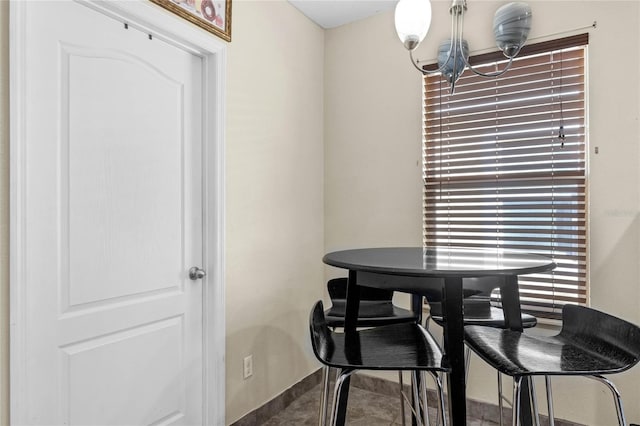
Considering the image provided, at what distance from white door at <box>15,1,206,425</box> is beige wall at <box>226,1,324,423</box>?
22 centimetres

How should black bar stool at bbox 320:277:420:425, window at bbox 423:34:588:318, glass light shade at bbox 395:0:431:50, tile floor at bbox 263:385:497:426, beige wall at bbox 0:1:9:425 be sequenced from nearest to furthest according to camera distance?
1. beige wall at bbox 0:1:9:425
2. glass light shade at bbox 395:0:431:50
3. black bar stool at bbox 320:277:420:425
4. window at bbox 423:34:588:318
5. tile floor at bbox 263:385:497:426

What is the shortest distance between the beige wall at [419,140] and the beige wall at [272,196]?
0.54 ft

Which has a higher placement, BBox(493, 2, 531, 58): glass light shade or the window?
BBox(493, 2, 531, 58): glass light shade

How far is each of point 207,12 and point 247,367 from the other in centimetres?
184

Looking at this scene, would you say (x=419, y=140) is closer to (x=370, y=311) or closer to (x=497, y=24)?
(x=497, y=24)

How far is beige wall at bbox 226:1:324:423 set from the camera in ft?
7.11

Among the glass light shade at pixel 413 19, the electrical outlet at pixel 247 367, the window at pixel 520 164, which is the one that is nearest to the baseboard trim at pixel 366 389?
the electrical outlet at pixel 247 367

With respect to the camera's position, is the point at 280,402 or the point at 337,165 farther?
the point at 337,165

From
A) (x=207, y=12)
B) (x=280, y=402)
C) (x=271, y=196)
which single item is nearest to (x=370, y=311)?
(x=271, y=196)

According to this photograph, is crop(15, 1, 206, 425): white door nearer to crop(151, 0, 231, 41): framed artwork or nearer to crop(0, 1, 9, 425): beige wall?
crop(0, 1, 9, 425): beige wall

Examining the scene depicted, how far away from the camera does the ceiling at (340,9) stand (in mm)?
2555

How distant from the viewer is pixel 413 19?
1.55 m

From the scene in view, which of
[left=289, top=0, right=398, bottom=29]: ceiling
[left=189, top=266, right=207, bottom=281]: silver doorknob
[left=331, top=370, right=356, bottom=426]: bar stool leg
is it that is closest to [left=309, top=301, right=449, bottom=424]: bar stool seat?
[left=331, top=370, right=356, bottom=426]: bar stool leg

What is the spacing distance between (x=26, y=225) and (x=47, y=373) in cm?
53
